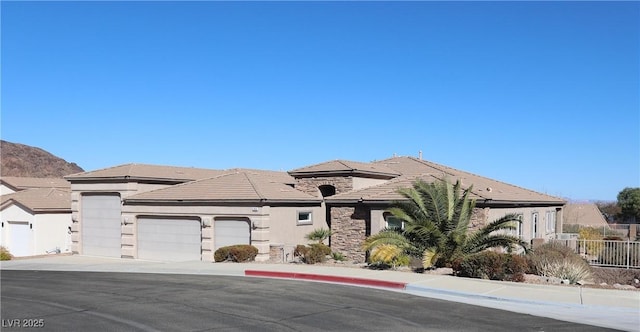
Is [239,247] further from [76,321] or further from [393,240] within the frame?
[76,321]

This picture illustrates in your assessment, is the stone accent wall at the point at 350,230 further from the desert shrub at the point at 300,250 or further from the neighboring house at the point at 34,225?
the neighboring house at the point at 34,225

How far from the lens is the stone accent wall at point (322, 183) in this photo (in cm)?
3136

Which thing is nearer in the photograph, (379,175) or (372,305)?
(372,305)

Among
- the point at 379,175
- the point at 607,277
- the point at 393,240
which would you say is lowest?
the point at 607,277

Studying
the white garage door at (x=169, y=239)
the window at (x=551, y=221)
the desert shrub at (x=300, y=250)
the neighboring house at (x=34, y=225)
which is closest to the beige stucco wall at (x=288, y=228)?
the desert shrub at (x=300, y=250)

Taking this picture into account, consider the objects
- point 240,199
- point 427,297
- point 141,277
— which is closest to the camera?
point 427,297

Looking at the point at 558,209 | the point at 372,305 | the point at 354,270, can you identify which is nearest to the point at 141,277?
the point at 354,270

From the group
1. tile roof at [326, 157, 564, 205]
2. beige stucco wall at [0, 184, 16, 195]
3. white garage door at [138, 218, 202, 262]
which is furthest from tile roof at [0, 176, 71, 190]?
tile roof at [326, 157, 564, 205]

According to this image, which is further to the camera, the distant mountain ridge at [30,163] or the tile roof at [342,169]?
the distant mountain ridge at [30,163]

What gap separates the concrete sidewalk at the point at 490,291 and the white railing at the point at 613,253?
397 inches

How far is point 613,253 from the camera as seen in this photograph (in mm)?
24812

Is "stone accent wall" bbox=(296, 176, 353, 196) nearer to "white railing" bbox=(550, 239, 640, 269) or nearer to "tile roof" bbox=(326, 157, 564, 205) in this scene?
"tile roof" bbox=(326, 157, 564, 205)

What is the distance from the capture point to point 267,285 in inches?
653

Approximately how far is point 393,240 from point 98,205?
63.4 ft
